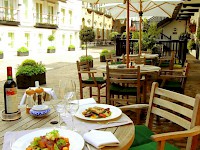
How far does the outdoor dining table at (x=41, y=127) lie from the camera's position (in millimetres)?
1333

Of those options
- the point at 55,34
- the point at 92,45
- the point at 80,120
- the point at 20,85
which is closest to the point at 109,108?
the point at 80,120

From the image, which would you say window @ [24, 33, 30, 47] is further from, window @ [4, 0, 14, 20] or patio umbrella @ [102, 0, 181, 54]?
patio umbrella @ [102, 0, 181, 54]

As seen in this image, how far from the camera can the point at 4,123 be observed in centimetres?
164

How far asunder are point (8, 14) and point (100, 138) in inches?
714

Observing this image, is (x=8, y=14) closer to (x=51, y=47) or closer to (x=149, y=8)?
(x=51, y=47)

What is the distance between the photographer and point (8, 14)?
17.7m

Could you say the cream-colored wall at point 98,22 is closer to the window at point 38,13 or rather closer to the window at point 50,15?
the window at point 50,15

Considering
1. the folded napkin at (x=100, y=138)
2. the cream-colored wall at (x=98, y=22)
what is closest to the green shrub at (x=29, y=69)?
the folded napkin at (x=100, y=138)

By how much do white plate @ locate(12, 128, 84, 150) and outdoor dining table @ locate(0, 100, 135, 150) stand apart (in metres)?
0.04

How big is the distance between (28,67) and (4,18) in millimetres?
11919

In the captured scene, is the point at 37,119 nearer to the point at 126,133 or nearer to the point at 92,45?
the point at 126,133

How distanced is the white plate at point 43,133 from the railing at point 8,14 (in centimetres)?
1697

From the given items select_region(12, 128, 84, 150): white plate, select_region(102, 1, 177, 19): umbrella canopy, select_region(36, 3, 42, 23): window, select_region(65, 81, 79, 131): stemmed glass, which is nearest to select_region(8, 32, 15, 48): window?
select_region(36, 3, 42, 23): window

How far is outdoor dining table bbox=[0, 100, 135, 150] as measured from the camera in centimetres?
133
